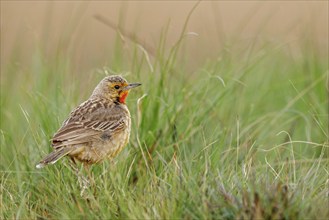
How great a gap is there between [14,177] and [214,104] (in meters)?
1.98

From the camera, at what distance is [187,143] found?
7.73m

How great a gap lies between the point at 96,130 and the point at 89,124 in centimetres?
7

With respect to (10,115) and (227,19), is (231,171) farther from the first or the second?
(227,19)

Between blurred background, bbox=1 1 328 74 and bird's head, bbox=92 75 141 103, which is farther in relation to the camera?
blurred background, bbox=1 1 328 74

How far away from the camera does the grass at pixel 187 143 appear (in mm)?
5770

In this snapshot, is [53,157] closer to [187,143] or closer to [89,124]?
[89,124]

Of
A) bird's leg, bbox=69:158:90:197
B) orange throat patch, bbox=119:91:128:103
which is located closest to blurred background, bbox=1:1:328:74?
orange throat patch, bbox=119:91:128:103

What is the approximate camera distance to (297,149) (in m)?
8.45

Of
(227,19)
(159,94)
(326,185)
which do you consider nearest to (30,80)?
(159,94)

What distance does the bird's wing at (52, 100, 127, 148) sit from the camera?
6777 mm

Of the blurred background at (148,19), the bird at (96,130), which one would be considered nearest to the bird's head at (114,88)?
the bird at (96,130)

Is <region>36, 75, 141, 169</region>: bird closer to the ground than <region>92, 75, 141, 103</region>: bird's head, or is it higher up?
closer to the ground

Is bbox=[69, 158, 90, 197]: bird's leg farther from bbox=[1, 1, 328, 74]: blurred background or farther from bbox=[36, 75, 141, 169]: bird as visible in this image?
bbox=[1, 1, 328, 74]: blurred background

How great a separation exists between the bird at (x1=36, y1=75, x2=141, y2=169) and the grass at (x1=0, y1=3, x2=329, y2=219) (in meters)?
0.12
